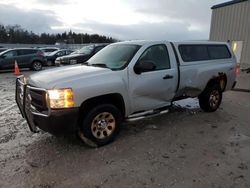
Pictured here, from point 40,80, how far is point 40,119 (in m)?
0.66

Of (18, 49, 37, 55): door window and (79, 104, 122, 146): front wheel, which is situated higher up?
(18, 49, 37, 55): door window

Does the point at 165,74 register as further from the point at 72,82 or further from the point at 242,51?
the point at 242,51

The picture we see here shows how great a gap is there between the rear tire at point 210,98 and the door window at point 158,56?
1.72 meters

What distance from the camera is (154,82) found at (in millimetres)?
4531

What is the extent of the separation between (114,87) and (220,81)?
11.7 ft

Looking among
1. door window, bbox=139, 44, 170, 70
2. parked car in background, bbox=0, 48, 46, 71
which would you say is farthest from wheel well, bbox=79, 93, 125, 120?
parked car in background, bbox=0, 48, 46, 71

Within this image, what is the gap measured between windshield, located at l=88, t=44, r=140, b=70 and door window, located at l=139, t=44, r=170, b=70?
25cm

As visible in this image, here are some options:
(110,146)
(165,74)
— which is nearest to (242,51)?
(165,74)

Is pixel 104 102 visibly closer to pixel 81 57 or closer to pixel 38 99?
pixel 38 99

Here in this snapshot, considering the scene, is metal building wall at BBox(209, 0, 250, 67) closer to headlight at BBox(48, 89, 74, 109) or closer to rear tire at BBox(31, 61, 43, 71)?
rear tire at BBox(31, 61, 43, 71)

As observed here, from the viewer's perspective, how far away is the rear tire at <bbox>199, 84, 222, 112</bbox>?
5.92 meters

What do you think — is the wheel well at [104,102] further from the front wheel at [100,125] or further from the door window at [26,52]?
the door window at [26,52]

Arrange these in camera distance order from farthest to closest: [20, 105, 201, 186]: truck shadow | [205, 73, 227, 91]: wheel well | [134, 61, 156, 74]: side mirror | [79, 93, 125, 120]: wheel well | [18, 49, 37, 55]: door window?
[18, 49, 37, 55]: door window, [205, 73, 227, 91]: wheel well, [134, 61, 156, 74]: side mirror, [79, 93, 125, 120]: wheel well, [20, 105, 201, 186]: truck shadow

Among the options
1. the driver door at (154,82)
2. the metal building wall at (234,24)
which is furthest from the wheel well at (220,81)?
the metal building wall at (234,24)
